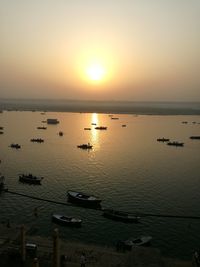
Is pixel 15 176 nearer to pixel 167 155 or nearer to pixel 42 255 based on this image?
pixel 42 255

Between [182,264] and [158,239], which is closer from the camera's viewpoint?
[182,264]

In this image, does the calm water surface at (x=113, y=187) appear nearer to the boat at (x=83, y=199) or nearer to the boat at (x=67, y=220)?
the boat at (x=67, y=220)

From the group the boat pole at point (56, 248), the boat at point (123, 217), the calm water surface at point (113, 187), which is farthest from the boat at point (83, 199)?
the boat pole at point (56, 248)

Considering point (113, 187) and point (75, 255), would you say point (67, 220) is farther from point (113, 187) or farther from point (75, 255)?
Answer: point (113, 187)

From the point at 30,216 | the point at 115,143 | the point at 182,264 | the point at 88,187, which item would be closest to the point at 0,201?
the point at 30,216

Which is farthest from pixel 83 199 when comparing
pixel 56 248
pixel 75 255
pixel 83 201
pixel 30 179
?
pixel 56 248

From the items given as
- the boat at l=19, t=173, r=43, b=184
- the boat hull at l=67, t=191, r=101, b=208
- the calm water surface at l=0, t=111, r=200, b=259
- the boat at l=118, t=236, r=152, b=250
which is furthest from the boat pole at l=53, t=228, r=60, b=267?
the boat at l=19, t=173, r=43, b=184
